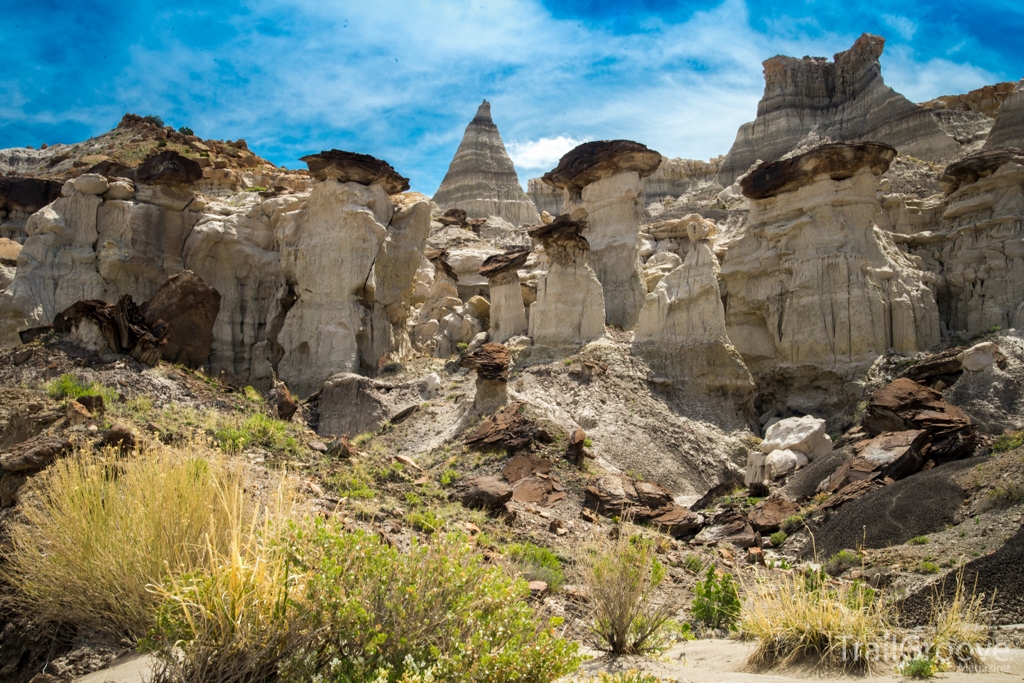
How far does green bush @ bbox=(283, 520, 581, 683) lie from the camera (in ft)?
17.1

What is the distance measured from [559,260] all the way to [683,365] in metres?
4.93

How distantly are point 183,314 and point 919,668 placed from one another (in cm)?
1967

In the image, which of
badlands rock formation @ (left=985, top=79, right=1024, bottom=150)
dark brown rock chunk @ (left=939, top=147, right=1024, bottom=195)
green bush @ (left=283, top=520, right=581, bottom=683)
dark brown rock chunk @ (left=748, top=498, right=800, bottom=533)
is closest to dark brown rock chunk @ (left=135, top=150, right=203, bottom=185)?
dark brown rock chunk @ (left=748, top=498, right=800, bottom=533)

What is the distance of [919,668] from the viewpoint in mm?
5719

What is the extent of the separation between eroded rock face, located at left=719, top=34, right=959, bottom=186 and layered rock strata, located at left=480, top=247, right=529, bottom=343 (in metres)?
36.8

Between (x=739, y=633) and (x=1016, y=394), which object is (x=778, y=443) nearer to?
(x=1016, y=394)

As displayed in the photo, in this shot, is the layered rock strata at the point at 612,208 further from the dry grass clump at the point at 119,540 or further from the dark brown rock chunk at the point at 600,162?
the dry grass clump at the point at 119,540

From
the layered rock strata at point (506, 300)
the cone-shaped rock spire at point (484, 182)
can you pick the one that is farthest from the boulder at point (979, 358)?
the cone-shaped rock spire at point (484, 182)

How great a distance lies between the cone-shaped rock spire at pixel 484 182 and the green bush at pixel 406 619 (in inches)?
2146

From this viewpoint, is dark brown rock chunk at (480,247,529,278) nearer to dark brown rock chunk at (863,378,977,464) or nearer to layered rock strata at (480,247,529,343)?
layered rock strata at (480,247,529,343)

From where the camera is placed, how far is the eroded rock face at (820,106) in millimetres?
54500

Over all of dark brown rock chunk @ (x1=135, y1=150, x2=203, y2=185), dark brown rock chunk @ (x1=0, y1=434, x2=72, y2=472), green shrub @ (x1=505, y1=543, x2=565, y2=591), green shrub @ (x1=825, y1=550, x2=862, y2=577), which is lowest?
green shrub @ (x1=825, y1=550, x2=862, y2=577)

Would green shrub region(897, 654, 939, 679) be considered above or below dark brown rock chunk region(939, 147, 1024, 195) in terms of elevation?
below

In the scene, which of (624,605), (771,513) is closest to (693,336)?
(771,513)
